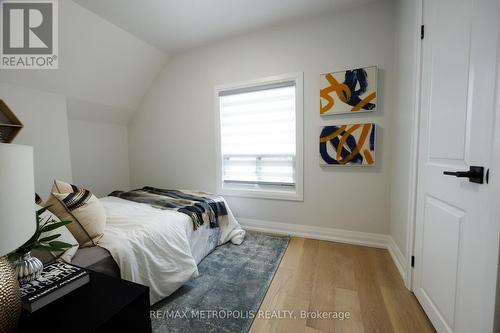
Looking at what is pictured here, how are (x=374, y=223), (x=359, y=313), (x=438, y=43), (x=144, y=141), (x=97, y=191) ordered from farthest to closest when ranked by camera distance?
(x=144, y=141), (x=97, y=191), (x=374, y=223), (x=359, y=313), (x=438, y=43)

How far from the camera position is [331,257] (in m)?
2.06

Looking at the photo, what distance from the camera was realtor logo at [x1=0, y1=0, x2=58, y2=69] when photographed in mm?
1905

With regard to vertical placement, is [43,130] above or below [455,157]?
above

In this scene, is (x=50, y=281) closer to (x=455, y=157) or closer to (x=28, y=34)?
(x=455, y=157)

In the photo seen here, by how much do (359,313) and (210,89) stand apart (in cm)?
290

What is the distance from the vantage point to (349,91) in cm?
220

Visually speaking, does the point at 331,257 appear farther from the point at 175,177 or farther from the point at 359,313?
the point at 175,177

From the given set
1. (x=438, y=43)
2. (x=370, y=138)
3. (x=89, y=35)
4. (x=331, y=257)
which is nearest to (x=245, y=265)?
(x=331, y=257)

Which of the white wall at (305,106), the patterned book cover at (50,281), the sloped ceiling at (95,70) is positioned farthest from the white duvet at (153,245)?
the sloped ceiling at (95,70)

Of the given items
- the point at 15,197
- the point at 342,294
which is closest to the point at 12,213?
the point at 15,197

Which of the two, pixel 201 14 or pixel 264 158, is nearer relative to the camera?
pixel 201 14

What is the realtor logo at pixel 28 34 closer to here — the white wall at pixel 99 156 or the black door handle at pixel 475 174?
the white wall at pixel 99 156

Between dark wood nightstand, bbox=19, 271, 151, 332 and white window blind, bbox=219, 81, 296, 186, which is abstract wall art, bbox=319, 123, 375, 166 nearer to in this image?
white window blind, bbox=219, 81, 296, 186

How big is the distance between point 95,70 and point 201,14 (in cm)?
157
